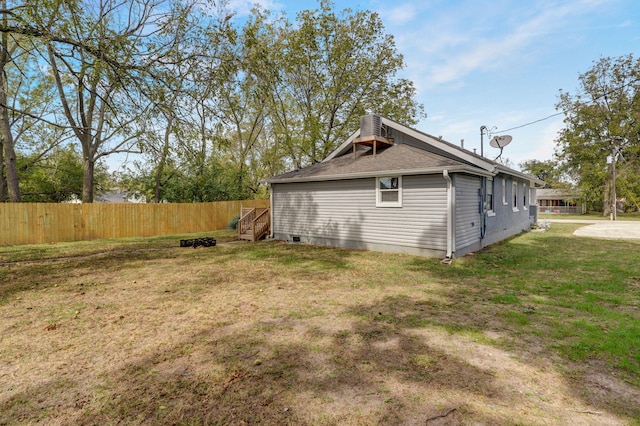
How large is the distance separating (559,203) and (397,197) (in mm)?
51878

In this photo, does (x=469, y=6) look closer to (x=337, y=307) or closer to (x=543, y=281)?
(x=543, y=281)

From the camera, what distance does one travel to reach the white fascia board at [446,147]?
9922 millimetres

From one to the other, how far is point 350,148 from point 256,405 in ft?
41.1

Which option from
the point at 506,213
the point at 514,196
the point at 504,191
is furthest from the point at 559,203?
the point at 504,191

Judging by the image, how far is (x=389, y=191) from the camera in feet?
33.7

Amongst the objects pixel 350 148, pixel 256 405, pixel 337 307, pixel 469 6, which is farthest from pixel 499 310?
pixel 469 6

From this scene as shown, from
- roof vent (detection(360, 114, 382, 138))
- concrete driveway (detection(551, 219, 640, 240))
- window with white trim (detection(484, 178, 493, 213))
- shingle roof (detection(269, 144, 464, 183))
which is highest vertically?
roof vent (detection(360, 114, 382, 138))

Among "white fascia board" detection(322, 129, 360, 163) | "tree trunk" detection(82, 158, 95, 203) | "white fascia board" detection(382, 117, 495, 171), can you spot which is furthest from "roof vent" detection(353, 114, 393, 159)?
"tree trunk" detection(82, 158, 95, 203)

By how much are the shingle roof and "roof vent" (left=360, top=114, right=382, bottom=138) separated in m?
0.76

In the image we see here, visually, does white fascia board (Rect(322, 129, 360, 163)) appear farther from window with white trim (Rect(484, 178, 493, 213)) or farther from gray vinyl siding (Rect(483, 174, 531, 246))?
gray vinyl siding (Rect(483, 174, 531, 246))

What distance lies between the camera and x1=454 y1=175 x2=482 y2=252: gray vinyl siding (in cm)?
923

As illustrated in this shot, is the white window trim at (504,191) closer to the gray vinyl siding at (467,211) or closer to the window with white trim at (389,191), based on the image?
the gray vinyl siding at (467,211)

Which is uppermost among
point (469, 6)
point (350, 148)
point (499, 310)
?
point (469, 6)

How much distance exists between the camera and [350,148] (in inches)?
552
